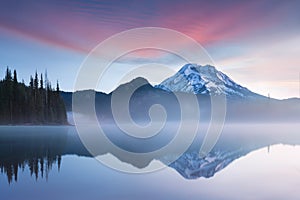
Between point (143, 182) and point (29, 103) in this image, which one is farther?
point (29, 103)

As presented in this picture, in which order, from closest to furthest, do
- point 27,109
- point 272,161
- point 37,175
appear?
point 37,175, point 272,161, point 27,109

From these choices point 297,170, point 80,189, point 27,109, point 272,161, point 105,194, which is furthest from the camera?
point 27,109

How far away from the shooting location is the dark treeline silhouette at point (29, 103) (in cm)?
14475

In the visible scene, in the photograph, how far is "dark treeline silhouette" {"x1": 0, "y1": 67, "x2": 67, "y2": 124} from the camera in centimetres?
14475

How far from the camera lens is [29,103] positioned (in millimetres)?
149750

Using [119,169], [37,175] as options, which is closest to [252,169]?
[119,169]

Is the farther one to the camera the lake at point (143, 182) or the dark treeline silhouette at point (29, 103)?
the dark treeline silhouette at point (29, 103)

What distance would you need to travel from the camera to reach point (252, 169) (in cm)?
3219

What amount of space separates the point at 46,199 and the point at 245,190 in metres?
13.3

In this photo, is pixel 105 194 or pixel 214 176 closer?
pixel 105 194

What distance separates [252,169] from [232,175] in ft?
15.4

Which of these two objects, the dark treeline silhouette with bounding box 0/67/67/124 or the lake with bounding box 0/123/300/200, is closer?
the lake with bounding box 0/123/300/200

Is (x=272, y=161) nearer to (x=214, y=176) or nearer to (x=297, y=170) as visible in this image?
(x=297, y=170)

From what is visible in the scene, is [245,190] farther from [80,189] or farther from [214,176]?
[80,189]
